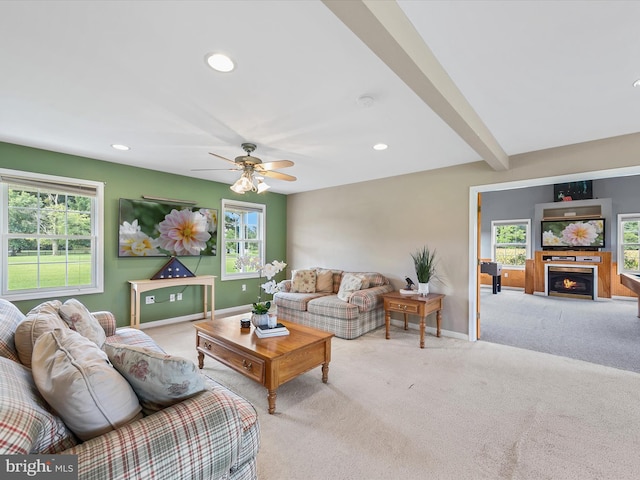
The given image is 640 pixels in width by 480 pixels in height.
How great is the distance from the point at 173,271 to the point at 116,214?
1100 millimetres

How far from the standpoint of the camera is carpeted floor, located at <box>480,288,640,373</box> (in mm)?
3398

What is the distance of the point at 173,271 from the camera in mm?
4438

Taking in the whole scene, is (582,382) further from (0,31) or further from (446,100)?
(0,31)

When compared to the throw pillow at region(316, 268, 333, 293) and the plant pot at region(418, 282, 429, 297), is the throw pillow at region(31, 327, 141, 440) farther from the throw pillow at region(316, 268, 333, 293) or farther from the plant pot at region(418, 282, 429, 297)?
the throw pillow at region(316, 268, 333, 293)

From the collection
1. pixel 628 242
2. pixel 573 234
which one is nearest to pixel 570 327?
pixel 573 234

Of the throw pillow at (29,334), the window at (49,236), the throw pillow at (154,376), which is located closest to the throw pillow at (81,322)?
the throw pillow at (29,334)

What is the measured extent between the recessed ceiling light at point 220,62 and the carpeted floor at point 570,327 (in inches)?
166

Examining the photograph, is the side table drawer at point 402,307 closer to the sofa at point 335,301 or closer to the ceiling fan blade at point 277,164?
the sofa at point 335,301

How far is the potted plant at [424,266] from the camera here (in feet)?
12.7

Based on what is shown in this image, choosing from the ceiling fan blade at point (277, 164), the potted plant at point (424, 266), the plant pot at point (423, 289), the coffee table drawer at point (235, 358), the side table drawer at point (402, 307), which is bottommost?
the coffee table drawer at point (235, 358)

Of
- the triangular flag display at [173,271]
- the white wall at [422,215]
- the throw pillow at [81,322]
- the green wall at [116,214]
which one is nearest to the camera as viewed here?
the throw pillow at [81,322]

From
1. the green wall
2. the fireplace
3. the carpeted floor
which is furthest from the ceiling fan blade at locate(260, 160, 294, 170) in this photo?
the fireplace

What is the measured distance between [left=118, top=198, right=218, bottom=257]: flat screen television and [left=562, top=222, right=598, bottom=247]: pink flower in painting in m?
7.97

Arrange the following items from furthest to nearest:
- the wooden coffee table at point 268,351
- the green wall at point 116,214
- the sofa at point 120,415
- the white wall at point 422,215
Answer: the green wall at point 116,214 < the white wall at point 422,215 < the wooden coffee table at point 268,351 < the sofa at point 120,415
